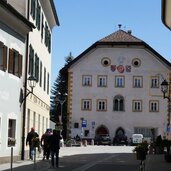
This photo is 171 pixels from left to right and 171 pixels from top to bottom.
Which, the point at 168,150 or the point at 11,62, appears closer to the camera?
the point at 11,62

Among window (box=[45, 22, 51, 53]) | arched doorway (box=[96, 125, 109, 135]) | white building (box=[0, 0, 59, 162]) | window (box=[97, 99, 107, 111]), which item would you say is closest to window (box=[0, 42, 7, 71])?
white building (box=[0, 0, 59, 162])

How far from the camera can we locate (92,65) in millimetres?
77125

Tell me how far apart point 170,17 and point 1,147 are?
12027mm

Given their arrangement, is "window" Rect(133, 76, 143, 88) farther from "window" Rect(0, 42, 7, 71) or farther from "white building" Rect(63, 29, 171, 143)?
"window" Rect(0, 42, 7, 71)

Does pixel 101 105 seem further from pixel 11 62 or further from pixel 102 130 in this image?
pixel 11 62

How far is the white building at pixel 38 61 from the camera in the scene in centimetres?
2945

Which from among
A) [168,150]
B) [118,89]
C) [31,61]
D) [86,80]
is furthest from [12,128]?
[118,89]

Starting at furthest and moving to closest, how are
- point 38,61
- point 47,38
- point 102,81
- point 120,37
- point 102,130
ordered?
point 120,37 → point 102,81 → point 102,130 → point 47,38 → point 38,61

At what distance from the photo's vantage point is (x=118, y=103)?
76562mm

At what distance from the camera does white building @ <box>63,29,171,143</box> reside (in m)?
75.9

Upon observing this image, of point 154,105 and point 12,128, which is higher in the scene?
point 154,105

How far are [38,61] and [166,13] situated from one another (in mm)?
22306

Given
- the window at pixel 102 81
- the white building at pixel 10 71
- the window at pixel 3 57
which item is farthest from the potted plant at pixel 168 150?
the window at pixel 102 81

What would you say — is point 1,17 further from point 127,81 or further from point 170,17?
point 127,81
